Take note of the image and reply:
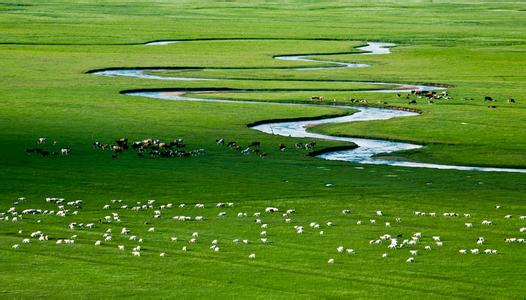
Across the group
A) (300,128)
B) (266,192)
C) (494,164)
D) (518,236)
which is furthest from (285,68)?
(518,236)

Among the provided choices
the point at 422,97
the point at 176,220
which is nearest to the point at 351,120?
the point at 422,97

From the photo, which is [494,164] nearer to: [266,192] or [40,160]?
[266,192]

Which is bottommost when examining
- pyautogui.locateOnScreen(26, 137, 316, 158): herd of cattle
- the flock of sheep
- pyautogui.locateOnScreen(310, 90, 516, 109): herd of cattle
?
pyautogui.locateOnScreen(310, 90, 516, 109): herd of cattle

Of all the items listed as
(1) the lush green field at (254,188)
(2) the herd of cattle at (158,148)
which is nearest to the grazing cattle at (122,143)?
(2) the herd of cattle at (158,148)

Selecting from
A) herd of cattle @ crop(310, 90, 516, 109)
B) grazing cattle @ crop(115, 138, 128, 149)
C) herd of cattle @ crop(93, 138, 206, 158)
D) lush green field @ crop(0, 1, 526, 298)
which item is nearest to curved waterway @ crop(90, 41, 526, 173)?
lush green field @ crop(0, 1, 526, 298)

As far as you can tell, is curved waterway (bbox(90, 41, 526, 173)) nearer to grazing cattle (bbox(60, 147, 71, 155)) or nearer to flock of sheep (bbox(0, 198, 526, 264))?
grazing cattle (bbox(60, 147, 71, 155))

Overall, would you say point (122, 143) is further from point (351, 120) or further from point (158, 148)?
point (351, 120)
